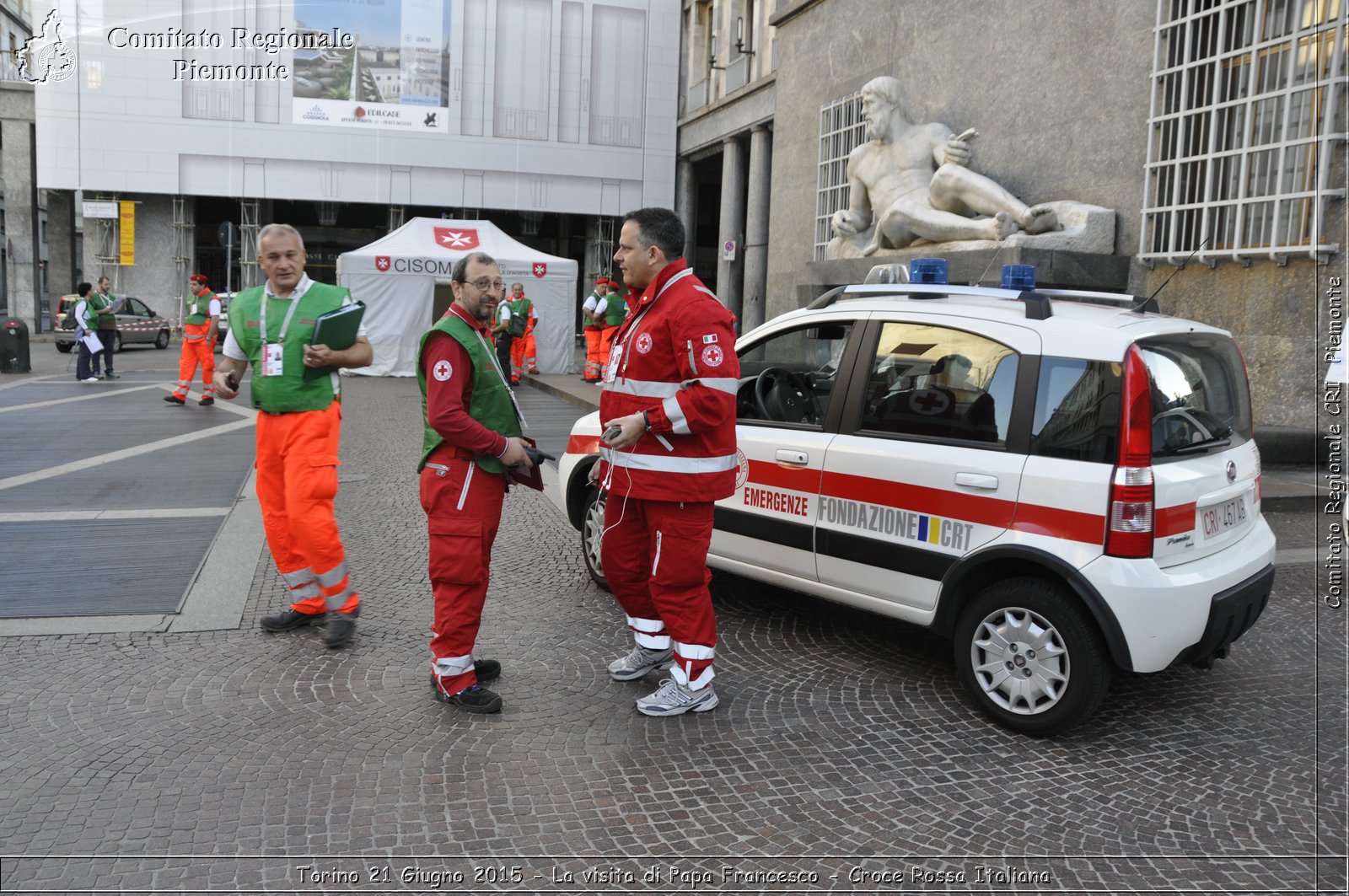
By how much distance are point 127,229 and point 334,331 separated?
116 ft

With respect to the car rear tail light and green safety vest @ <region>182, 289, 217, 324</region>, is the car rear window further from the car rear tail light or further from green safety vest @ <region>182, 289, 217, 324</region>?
green safety vest @ <region>182, 289, 217, 324</region>

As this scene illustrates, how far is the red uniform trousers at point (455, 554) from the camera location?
411cm

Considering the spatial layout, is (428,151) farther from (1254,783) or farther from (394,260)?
(1254,783)

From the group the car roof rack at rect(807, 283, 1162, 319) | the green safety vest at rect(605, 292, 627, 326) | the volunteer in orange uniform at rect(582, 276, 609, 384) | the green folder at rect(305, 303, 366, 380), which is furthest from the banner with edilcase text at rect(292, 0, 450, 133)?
the car roof rack at rect(807, 283, 1162, 319)

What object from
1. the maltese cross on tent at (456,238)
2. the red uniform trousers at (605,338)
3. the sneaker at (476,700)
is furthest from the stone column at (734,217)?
the sneaker at (476,700)

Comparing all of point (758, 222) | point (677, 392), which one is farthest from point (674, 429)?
point (758, 222)

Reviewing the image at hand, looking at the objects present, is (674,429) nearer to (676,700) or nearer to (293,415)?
(676,700)

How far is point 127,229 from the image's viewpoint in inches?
1382

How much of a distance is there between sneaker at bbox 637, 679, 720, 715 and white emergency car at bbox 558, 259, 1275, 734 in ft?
2.92

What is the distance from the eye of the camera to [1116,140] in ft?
38.3

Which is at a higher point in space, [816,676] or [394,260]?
[394,260]

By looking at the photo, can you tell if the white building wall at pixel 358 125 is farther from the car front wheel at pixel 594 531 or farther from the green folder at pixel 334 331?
the green folder at pixel 334 331

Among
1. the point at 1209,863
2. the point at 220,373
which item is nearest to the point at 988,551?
the point at 1209,863

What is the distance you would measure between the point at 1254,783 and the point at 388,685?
11.2 ft
